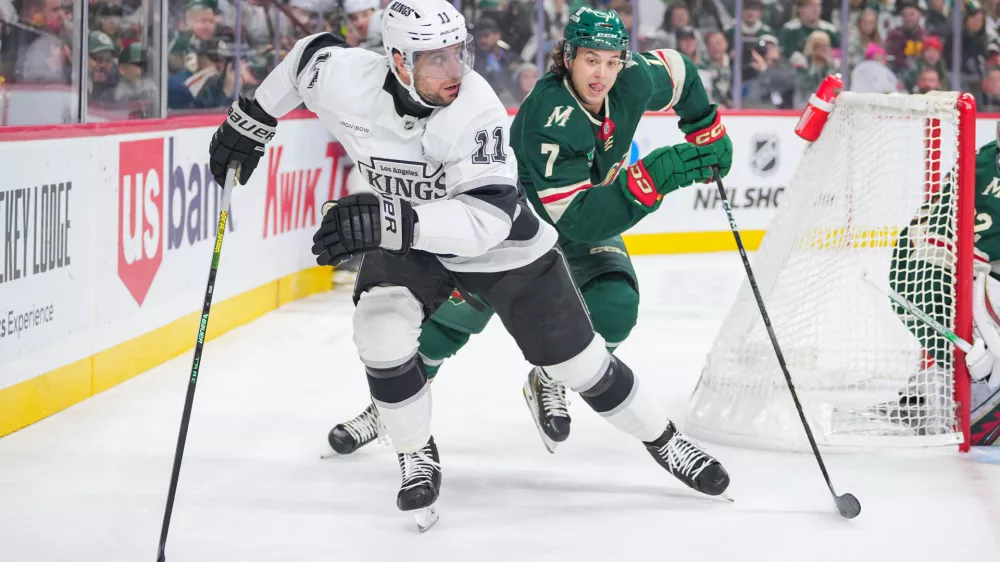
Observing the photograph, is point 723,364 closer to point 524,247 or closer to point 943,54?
point 524,247

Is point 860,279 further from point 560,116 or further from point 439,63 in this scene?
point 439,63

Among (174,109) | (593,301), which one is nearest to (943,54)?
(174,109)

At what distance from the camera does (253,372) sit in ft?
15.4

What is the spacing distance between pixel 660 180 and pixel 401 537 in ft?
3.26

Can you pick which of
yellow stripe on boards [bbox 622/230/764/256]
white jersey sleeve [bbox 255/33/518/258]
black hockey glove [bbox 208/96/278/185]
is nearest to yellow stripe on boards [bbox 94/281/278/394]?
black hockey glove [bbox 208/96/278/185]

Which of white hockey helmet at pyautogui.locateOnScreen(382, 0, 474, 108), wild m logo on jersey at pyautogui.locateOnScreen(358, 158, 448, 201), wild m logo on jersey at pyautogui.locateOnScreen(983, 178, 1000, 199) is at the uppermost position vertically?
white hockey helmet at pyautogui.locateOnScreen(382, 0, 474, 108)

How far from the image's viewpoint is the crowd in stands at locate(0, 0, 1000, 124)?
613 cm

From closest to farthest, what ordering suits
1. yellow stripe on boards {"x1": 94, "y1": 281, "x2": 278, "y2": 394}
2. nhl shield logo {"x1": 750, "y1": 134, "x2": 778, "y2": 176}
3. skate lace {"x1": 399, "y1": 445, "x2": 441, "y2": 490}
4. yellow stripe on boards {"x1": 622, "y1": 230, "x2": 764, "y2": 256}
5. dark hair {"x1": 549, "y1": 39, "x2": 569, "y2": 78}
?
1. skate lace {"x1": 399, "y1": 445, "x2": 441, "y2": 490}
2. dark hair {"x1": 549, "y1": 39, "x2": 569, "y2": 78}
3. yellow stripe on boards {"x1": 94, "y1": 281, "x2": 278, "y2": 394}
4. yellow stripe on boards {"x1": 622, "y1": 230, "x2": 764, "y2": 256}
5. nhl shield logo {"x1": 750, "y1": 134, "x2": 778, "y2": 176}

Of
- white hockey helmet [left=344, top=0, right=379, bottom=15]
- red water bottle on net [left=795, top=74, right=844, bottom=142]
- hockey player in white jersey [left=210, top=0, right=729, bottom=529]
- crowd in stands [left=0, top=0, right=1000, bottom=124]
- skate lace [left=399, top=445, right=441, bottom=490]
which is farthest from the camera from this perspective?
white hockey helmet [left=344, top=0, right=379, bottom=15]

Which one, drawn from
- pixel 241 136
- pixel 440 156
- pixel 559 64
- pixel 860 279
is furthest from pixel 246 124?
pixel 860 279

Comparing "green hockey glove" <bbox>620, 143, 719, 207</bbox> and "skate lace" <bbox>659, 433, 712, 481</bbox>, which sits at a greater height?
"green hockey glove" <bbox>620, 143, 719, 207</bbox>

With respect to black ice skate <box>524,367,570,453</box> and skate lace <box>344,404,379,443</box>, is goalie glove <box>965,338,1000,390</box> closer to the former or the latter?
black ice skate <box>524,367,570,453</box>

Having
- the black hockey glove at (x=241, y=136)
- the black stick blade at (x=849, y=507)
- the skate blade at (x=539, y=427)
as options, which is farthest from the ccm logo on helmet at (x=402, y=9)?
the black stick blade at (x=849, y=507)

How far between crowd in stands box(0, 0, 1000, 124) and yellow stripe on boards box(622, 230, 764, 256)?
3.37 feet
